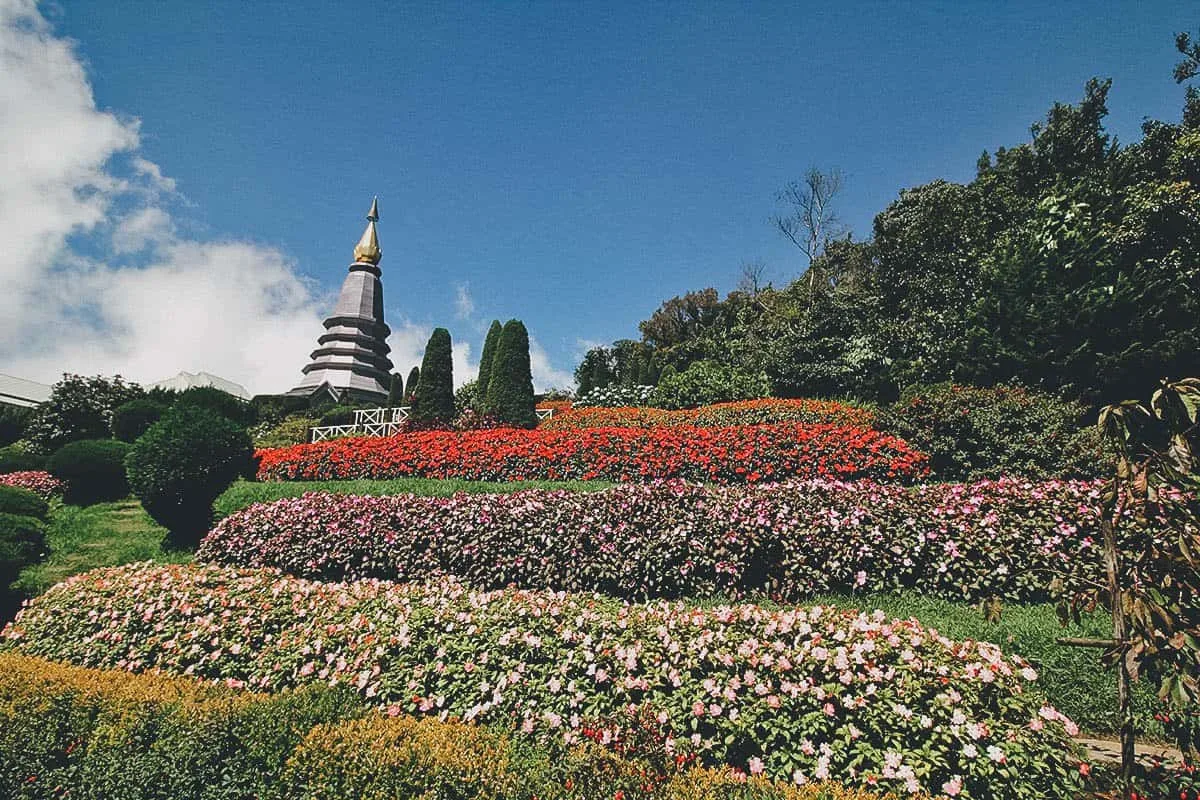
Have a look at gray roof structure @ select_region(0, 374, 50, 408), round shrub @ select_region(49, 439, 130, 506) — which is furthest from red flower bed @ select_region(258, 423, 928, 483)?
gray roof structure @ select_region(0, 374, 50, 408)

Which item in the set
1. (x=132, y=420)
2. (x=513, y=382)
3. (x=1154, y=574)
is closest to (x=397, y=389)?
(x=132, y=420)

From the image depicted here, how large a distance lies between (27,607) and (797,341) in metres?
19.9

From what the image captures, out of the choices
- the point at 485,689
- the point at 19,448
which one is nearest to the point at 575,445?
the point at 485,689

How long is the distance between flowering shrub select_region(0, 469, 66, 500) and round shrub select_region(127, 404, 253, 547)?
21.4 feet

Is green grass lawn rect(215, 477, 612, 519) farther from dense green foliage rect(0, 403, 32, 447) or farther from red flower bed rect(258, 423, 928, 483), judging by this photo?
dense green foliage rect(0, 403, 32, 447)

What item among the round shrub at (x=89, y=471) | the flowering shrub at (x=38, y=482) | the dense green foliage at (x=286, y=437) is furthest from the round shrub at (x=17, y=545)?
the dense green foliage at (x=286, y=437)

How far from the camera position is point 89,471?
13094 millimetres

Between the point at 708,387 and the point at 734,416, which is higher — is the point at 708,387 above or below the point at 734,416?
above

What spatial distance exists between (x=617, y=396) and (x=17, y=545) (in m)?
20.1

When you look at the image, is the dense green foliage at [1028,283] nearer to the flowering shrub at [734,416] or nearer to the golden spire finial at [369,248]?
the flowering shrub at [734,416]

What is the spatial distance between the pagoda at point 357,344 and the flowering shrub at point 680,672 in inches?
1584

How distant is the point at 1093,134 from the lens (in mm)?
18984

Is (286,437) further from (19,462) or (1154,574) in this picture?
(1154,574)

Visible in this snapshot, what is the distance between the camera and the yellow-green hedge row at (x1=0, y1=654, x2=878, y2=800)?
7.82 feet
